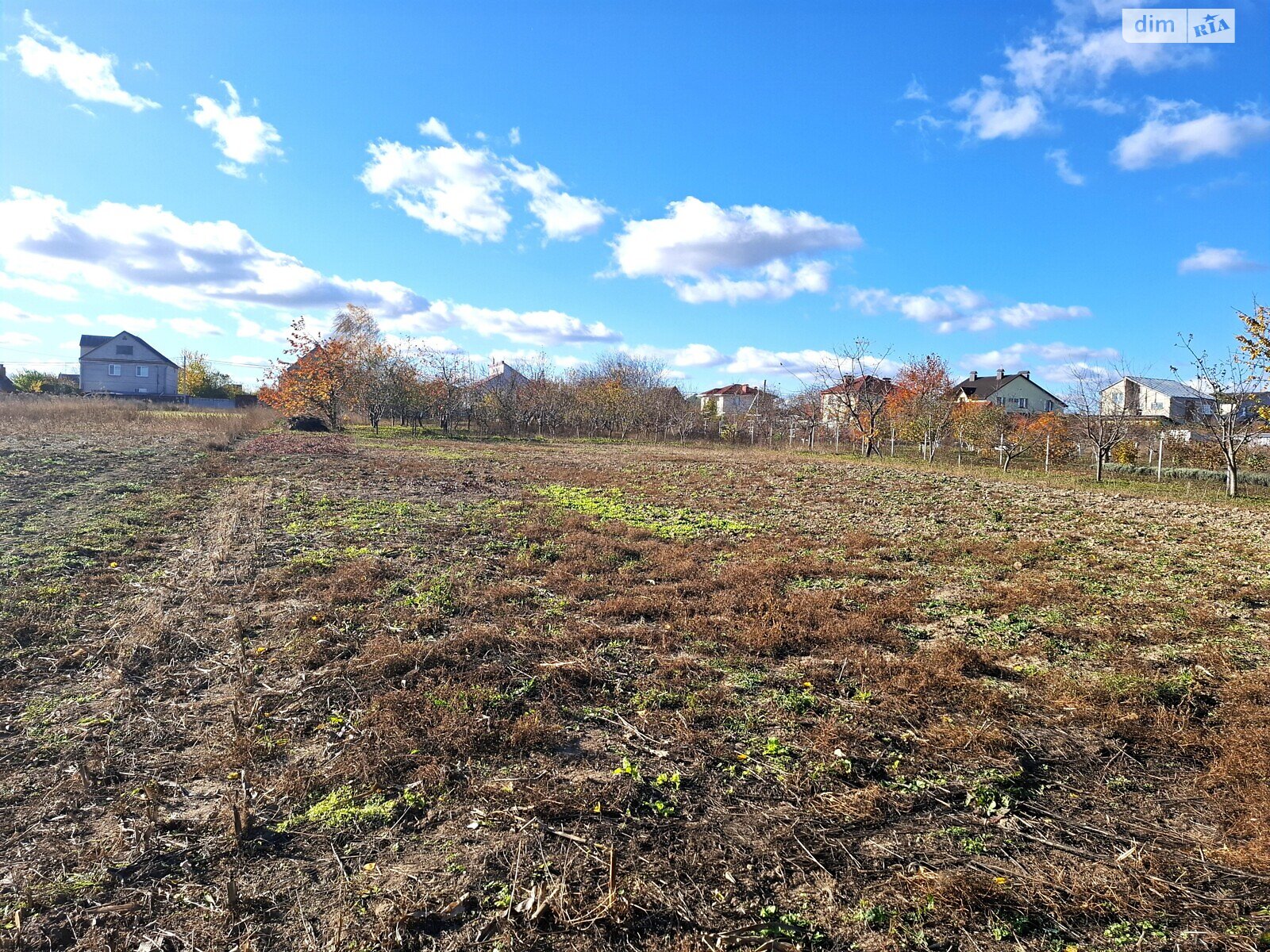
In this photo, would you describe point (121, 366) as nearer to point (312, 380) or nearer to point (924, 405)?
point (312, 380)

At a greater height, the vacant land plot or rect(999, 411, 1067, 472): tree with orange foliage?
rect(999, 411, 1067, 472): tree with orange foliage

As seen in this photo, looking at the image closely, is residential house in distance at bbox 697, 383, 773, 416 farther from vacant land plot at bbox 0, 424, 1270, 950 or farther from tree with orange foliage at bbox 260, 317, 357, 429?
vacant land plot at bbox 0, 424, 1270, 950

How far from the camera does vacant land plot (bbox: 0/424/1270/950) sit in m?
2.41

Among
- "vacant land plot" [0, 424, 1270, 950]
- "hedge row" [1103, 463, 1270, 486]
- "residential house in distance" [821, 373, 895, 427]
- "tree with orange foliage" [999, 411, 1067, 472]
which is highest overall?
"residential house in distance" [821, 373, 895, 427]

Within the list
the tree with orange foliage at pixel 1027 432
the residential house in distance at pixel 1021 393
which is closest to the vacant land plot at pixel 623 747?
the tree with orange foliage at pixel 1027 432

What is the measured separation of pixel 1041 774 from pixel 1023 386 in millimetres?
66288

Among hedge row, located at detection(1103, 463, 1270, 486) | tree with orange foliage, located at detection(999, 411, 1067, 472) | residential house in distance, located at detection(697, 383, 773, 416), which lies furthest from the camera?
residential house in distance, located at detection(697, 383, 773, 416)

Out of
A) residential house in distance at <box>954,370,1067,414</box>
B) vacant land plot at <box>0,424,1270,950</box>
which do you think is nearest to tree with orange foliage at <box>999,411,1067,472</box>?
vacant land plot at <box>0,424,1270,950</box>

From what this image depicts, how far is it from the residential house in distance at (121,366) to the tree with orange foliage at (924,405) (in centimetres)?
6076

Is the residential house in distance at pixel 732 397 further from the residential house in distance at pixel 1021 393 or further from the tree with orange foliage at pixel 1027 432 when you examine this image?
the tree with orange foliage at pixel 1027 432

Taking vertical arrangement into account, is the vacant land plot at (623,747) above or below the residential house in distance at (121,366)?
below

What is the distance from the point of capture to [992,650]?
4988 millimetres

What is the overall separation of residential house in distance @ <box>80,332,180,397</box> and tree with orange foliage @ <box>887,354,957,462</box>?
60761mm

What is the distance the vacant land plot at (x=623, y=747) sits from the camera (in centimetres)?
241
